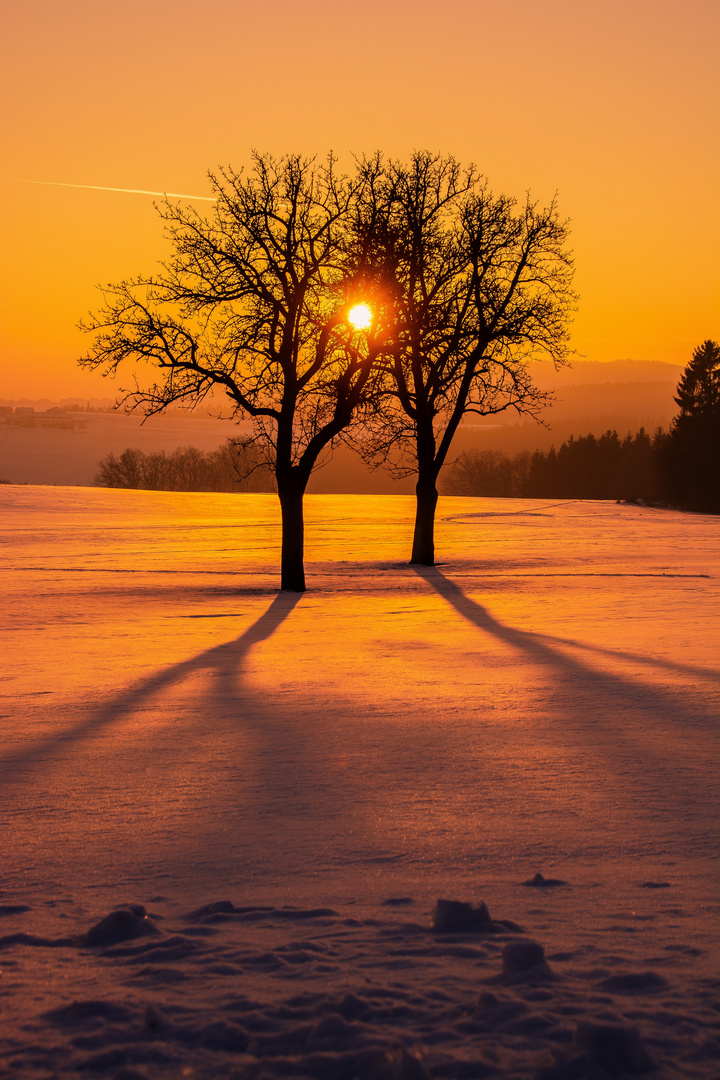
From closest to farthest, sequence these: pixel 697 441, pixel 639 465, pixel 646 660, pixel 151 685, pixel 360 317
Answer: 1. pixel 151 685
2. pixel 646 660
3. pixel 360 317
4. pixel 697 441
5. pixel 639 465

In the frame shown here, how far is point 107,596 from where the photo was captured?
57.5ft

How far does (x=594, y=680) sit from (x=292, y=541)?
1164 centimetres

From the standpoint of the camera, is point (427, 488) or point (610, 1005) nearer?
point (610, 1005)

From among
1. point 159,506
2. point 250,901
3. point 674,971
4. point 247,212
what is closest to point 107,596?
point 247,212

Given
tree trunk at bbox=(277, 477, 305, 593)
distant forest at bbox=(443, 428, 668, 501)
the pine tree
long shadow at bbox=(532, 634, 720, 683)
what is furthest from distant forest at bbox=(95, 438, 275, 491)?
long shadow at bbox=(532, 634, 720, 683)

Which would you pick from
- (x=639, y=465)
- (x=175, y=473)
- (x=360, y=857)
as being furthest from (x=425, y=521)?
(x=175, y=473)

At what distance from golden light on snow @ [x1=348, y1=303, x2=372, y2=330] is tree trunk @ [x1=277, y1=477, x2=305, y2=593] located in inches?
146

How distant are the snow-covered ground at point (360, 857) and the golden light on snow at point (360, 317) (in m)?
9.30

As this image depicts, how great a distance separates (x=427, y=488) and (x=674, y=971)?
837 inches

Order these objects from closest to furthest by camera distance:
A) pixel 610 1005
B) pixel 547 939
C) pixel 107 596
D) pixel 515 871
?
pixel 610 1005 → pixel 547 939 → pixel 515 871 → pixel 107 596

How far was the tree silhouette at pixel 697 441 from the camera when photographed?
6681 cm

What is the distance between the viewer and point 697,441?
68.1m

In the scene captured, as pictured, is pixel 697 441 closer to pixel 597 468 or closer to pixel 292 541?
pixel 597 468

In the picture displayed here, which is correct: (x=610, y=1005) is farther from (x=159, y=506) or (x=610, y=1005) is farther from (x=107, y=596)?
(x=159, y=506)
